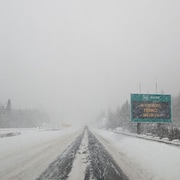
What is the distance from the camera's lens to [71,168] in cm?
1119

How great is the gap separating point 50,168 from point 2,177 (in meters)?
2.55

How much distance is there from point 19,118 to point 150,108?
111623 millimetres

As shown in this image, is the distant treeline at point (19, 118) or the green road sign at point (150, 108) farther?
the distant treeline at point (19, 118)

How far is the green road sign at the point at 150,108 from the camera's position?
39.8 m

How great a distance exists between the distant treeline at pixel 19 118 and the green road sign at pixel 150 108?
72.2 meters

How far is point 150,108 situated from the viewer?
1593 inches

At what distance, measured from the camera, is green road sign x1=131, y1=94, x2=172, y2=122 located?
39781 mm

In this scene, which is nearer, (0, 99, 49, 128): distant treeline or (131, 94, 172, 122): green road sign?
(131, 94, 172, 122): green road sign

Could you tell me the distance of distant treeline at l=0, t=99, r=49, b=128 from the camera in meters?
104

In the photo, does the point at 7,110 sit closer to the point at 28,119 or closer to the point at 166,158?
the point at 28,119

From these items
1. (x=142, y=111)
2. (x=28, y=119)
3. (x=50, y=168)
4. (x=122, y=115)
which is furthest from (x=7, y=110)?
(x=50, y=168)

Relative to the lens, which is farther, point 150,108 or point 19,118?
point 19,118

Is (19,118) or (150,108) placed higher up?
(150,108)

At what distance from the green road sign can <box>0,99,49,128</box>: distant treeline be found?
72.2 meters
